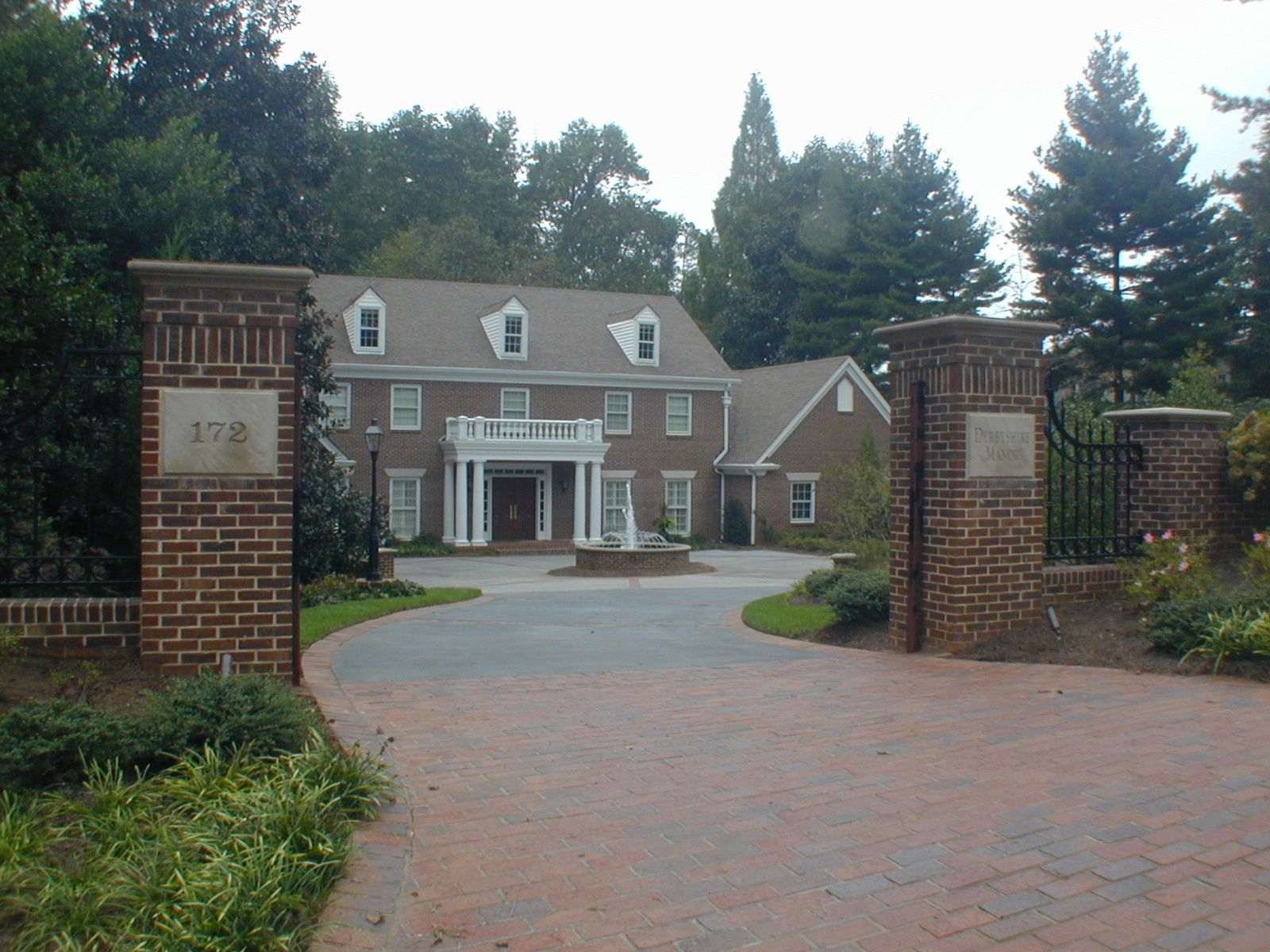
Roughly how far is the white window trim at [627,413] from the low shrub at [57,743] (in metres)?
32.8

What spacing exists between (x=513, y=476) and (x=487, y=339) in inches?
183

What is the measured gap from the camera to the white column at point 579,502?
35.8 metres

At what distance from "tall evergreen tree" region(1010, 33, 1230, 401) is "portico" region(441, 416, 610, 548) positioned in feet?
51.3

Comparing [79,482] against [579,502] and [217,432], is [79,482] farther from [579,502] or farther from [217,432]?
[579,502]

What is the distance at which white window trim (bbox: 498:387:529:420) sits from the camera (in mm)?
36219

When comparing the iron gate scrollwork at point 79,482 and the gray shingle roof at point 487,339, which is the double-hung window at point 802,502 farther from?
the iron gate scrollwork at point 79,482

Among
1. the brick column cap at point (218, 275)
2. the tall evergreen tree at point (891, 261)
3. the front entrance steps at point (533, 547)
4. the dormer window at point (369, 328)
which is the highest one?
the tall evergreen tree at point (891, 261)

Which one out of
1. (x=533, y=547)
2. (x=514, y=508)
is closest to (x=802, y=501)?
(x=533, y=547)

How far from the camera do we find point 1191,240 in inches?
1385

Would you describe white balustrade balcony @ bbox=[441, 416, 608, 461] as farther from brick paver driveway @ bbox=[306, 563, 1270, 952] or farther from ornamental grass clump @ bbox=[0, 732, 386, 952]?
ornamental grass clump @ bbox=[0, 732, 386, 952]

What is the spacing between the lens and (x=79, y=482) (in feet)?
30.9

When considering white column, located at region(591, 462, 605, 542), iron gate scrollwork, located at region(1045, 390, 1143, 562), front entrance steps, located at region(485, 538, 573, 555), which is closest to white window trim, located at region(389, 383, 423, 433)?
front entrance steps, located at region(485, 538, 573, 555)

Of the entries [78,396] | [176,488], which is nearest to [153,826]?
[176,488]

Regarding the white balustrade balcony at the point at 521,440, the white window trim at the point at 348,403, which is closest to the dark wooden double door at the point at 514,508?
the white balustrade balcony at the point at 521,440
